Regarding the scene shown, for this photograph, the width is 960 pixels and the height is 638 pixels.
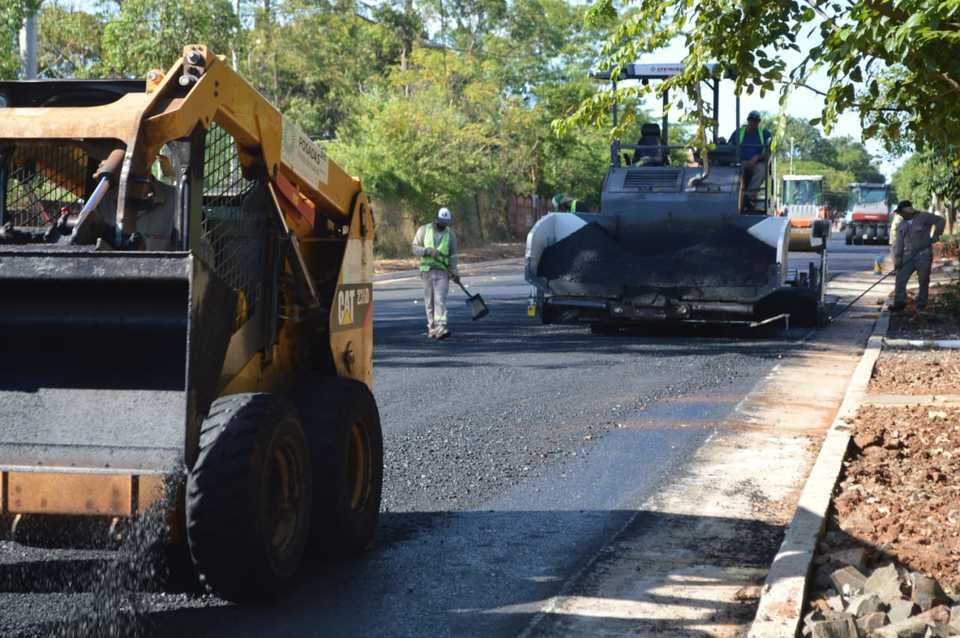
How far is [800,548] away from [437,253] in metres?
10.9

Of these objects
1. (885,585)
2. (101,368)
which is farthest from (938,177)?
(101,368)

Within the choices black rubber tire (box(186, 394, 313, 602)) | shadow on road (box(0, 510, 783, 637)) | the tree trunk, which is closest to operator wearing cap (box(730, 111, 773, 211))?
shadow on road (box(0, 510, 783, 637))

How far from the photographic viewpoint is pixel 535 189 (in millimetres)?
58875

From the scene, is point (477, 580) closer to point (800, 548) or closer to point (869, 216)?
point (800, 548)

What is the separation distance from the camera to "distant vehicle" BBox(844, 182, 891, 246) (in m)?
57.0

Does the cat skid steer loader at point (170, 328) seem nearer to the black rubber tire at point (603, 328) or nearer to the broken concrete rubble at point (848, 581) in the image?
the broken concrete rubble at point (848, 581)

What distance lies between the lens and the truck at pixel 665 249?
1590 centimetres

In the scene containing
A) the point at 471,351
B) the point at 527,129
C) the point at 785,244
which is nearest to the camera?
the point at 471,351

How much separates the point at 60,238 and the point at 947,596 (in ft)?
11.8

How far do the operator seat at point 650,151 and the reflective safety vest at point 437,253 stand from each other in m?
3.22

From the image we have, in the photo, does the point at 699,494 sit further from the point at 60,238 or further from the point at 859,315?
the point at 859,315

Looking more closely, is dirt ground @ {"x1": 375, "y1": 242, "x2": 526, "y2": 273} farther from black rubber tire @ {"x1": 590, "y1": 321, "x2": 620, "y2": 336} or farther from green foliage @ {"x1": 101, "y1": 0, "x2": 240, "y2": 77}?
black rubber tire @ {"x1": 590, "y1": 321, "x2": 620, "y2": 336}

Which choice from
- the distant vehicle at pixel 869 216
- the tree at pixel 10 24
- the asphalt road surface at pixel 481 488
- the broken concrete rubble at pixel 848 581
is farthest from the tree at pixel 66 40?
the distant vehicle at pixel 869 216

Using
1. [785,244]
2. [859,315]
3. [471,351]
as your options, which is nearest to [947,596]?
[471,351]
